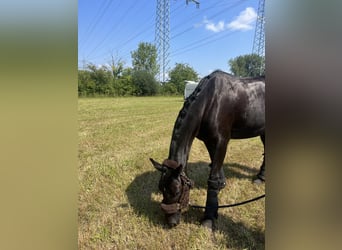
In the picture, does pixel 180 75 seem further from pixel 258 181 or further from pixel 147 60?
pixel 258 181

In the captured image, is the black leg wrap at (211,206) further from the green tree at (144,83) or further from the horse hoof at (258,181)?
the green tree at (144,83)

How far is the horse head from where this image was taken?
1946 mm

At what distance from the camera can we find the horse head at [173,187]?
195 cm

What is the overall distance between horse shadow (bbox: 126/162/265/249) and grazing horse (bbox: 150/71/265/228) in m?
0.14

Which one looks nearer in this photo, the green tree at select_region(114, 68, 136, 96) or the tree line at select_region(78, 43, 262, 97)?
the tree line at select_region(78, 43, 262, 97)

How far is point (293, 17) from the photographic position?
1.86ft

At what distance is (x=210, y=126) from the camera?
7.07 ft

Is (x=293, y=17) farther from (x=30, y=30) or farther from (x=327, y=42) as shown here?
(x=30, y=30)

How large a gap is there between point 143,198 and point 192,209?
0.53 meters

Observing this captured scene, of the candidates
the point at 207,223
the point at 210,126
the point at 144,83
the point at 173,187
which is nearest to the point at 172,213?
the point at 173,187

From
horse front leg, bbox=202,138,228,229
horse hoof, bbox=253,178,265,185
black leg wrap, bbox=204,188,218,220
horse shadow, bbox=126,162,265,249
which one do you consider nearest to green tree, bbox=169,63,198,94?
horse shadow, bbox=126,162,265,249

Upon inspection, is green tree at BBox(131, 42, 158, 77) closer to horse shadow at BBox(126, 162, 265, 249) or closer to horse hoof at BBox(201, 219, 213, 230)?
horse shadow at BBox(126, 162, 265, 249)

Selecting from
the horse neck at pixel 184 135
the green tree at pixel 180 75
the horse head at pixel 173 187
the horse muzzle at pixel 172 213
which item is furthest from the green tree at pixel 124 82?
the green tree at pixel 180 75

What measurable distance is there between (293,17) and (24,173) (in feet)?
2.43
